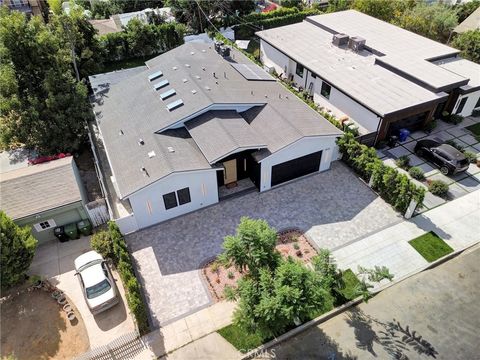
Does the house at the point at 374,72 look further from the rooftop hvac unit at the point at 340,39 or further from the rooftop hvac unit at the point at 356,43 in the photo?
the rooftop hvac unit at the point at 340,39

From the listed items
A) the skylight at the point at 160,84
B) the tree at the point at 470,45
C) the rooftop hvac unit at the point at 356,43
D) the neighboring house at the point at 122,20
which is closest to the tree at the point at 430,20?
the tree at the point at 470,45

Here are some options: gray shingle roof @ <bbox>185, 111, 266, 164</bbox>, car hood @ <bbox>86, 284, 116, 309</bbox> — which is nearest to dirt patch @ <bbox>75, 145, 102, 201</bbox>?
gray shingle roof @ <bbox>185, 111, 266, 164</bbox>

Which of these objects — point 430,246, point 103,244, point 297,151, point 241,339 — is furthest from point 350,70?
point 103,244

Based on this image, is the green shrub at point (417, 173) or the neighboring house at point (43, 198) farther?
the green shrub at point (417, 173)

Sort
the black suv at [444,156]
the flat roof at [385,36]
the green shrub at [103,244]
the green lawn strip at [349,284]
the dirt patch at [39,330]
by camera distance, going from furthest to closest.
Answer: the flat roof at [385,36]
the black suv at [444,156]
the green shrub at [103,244]
the green lawn strip at [349,284]
the dirt patch at [39,330]

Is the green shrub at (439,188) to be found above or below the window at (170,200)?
below

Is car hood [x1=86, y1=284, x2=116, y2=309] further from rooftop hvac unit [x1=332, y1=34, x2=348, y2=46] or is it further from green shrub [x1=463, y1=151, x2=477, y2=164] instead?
rooftop hvac unit [x1=332, y1=34, x2=348, y2=46]
